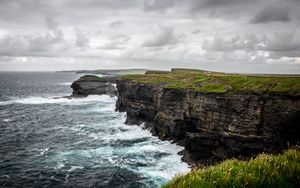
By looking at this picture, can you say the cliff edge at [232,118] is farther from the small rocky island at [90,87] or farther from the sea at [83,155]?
the small rocky island at [90,87]

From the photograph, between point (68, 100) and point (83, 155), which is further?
point (68, 100)

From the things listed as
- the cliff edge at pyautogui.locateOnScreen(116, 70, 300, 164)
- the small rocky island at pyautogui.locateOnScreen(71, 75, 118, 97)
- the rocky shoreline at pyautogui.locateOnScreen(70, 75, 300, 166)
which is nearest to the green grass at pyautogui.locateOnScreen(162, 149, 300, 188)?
the rocky shoreline at pyautogui.locateOnScreen(70, 75, 300, 166)

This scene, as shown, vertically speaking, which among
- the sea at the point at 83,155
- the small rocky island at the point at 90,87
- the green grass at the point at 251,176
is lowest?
the sea at the point at 83,155

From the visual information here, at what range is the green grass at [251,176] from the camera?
10.9 m

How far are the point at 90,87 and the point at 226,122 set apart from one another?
346 ft

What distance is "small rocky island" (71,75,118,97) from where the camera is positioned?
455 ft

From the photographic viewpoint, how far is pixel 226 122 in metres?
43.4

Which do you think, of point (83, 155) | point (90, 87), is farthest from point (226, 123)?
point (90, 87)

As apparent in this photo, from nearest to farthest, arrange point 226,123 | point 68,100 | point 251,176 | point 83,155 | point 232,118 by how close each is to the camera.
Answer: point 251,176 < point 232,118 < point 226,123 < point 83,155 < point 68,100

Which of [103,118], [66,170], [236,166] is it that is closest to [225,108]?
[66,170]

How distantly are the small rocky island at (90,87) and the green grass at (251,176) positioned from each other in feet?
423

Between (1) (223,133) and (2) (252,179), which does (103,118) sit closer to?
(1) (223,133)

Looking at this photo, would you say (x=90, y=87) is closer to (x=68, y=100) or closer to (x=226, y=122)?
(x=68, y=100)

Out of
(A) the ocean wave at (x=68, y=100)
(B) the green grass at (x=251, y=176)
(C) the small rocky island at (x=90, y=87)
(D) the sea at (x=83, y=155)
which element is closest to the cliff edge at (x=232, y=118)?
(D) the sea at (x=83, y=155)
